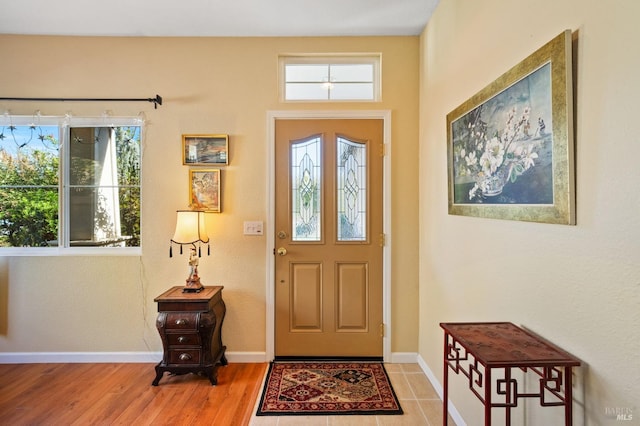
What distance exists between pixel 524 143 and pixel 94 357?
350 cm

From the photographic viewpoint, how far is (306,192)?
2.70 metres

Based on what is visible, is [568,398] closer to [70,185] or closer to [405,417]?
[405,417]

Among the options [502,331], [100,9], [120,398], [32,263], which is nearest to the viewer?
[502,331]

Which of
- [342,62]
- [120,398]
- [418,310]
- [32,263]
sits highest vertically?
[342,62]

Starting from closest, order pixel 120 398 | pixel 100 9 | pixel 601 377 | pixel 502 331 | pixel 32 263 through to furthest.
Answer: pixel 601 377
pixel 502 331
pixel 120 398
pixel 100 9
pixel 32 263

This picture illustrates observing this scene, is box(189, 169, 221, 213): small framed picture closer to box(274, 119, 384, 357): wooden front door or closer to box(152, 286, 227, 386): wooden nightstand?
box(274, 119, 384, 357): wooden front door

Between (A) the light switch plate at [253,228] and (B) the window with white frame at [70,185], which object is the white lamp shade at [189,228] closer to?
(A) the light switch plate at [253,228]

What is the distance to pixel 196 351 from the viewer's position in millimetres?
2336

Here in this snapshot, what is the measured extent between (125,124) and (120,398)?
2.19 metres

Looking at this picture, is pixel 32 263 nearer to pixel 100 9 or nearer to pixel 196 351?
pixel 196 351

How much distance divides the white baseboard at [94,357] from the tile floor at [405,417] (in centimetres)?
75

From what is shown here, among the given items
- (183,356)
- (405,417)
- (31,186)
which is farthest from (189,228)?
(405,417)

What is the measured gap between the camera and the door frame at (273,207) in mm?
2666

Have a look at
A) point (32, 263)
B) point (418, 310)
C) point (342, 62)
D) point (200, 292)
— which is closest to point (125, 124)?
point (32, 263)
